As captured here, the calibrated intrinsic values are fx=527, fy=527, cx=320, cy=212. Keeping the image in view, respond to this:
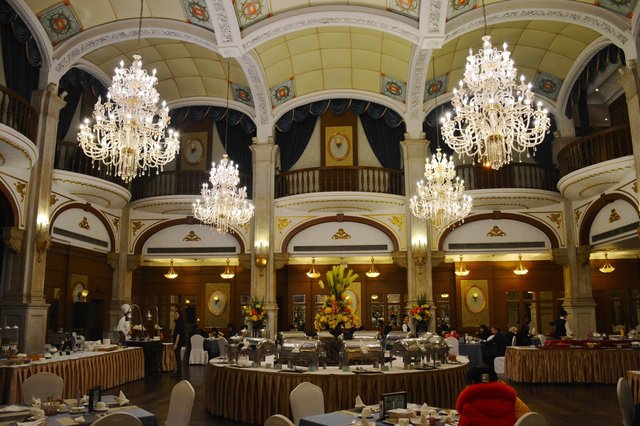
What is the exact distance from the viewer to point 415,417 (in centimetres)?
386

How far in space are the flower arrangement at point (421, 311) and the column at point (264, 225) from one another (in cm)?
359

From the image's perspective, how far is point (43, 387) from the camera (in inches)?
195

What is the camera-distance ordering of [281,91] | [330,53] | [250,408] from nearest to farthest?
1. [250,408]
2. [330,53]
3. [281,91]

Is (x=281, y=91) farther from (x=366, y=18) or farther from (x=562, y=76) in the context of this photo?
(x=562, y=76)

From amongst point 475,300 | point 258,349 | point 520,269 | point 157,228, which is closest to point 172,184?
point 157,228

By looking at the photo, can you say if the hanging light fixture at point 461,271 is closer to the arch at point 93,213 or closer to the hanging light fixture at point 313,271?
the hanging light fixture at point 313,271

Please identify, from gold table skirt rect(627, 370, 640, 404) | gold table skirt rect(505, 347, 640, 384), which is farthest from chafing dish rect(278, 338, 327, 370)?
gold table skirt rect(505, 347, 640, 384)

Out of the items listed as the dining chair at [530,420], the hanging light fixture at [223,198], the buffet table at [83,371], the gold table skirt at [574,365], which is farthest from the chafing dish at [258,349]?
the gold table skirt at [574,365]

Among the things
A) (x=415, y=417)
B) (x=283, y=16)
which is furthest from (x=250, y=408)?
(x=283, y=16)

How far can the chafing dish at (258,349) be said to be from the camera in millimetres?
6766

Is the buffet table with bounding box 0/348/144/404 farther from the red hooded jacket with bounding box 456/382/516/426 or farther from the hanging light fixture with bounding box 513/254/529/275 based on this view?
the hanging light fixture with bounding box 513/254/529/275

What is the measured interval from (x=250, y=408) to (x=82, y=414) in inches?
101

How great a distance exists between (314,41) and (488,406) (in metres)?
10.6

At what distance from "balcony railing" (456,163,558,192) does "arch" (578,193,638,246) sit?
1020mm
